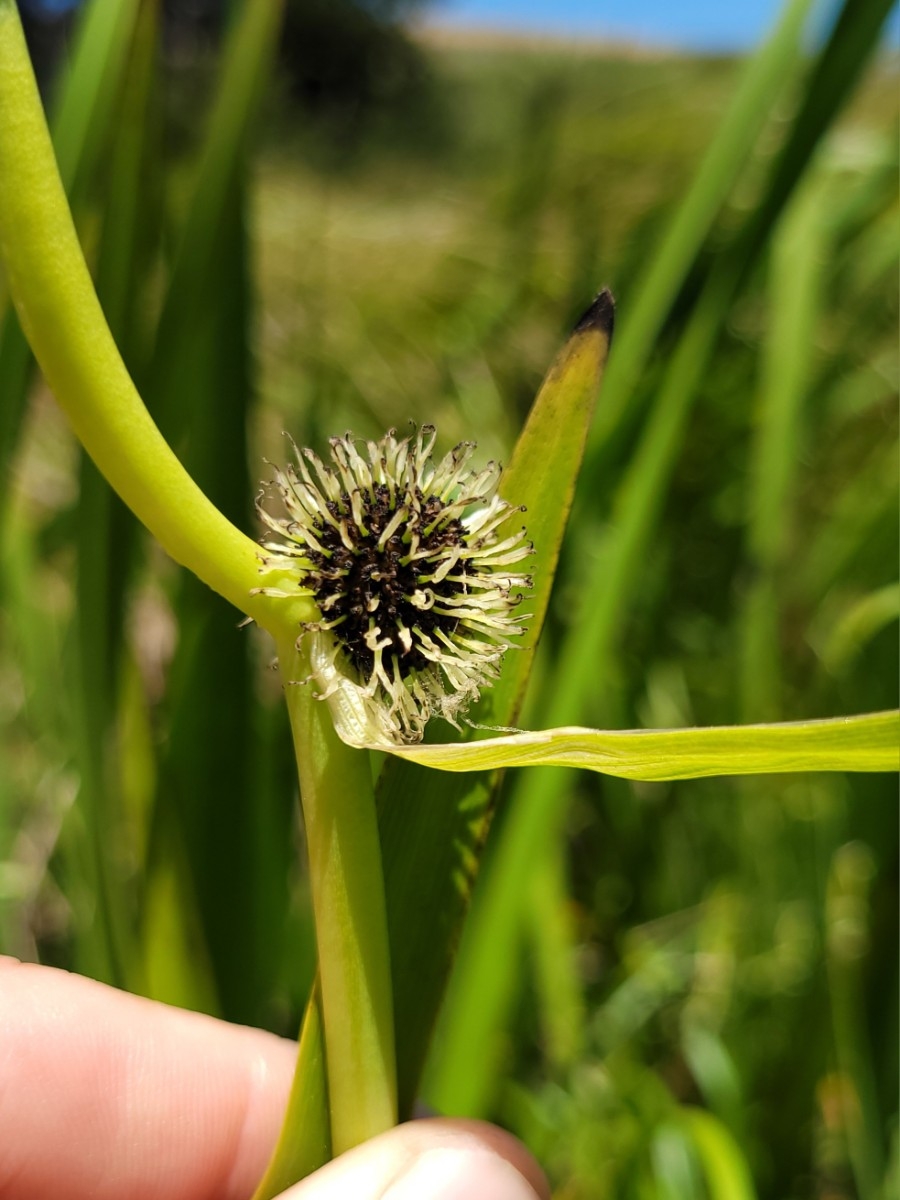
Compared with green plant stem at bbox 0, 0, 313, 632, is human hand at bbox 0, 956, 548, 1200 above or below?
below

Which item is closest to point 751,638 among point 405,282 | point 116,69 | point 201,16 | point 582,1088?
point 582,1088

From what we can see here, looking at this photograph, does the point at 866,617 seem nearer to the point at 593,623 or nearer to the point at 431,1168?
the point at 593,623

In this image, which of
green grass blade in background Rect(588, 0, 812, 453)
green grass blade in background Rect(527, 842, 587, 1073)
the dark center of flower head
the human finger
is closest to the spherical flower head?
the dark center of flower head

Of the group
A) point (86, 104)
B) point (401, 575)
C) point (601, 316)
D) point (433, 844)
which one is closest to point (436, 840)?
point (433, 844)

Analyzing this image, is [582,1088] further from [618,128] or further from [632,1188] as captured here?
[618,128]

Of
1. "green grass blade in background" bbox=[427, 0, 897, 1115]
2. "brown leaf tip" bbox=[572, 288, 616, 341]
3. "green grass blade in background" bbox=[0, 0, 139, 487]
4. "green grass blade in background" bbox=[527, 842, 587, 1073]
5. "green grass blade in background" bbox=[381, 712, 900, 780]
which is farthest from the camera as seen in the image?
"green grass blade in background" bbox=[527, 842, 587, 1073]

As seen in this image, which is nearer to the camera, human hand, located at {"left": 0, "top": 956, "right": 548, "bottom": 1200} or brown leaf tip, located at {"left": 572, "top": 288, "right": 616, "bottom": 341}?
brown leaf tip, located at {"left": 572, "top": 288, "right": 616, "bottom": 341}

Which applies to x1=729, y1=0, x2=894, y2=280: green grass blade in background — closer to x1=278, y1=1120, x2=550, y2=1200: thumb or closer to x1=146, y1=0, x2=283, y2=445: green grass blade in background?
x1=146, y1=0, x2=283, y2=445: green grass blade in background
